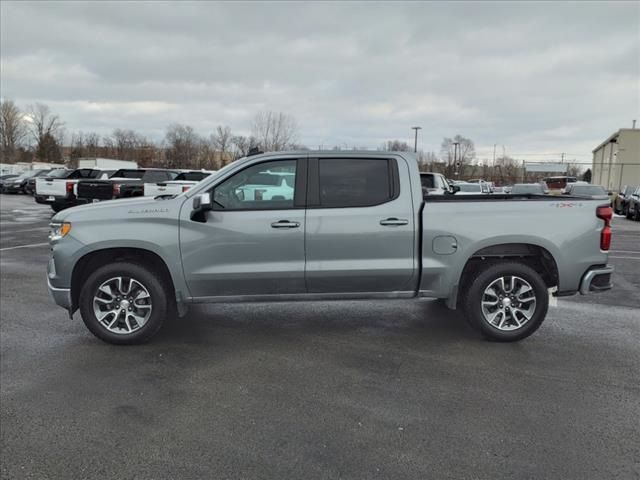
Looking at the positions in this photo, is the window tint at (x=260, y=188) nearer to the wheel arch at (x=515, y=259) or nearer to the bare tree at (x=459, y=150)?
the wheel arch at (x=515, y=259)

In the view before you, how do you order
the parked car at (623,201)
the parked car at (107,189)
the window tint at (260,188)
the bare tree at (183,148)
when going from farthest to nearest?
the bare tree at (183,148) < the parked car at (623,201) < the parked car at (107,189) < the window tint at (260,188)

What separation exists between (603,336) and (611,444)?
2.49m

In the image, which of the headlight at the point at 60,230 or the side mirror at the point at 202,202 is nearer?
the side mirror at the point at 202,202

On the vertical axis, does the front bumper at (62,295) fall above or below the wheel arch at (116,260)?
below

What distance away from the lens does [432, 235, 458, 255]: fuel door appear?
196 inches

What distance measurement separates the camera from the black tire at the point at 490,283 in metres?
5.07

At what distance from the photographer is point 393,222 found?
4.93 m

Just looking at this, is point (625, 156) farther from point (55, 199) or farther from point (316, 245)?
point (316, 245)

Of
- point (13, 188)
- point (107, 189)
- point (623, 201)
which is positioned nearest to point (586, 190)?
point (623, 201)

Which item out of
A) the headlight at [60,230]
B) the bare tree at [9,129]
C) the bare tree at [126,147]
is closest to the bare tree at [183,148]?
the bare tree at [126,147]

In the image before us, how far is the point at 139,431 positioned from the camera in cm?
339

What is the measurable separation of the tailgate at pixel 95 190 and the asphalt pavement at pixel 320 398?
1140 centimetres

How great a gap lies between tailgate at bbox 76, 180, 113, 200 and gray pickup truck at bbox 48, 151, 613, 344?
12.7 m

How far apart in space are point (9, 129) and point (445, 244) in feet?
395
